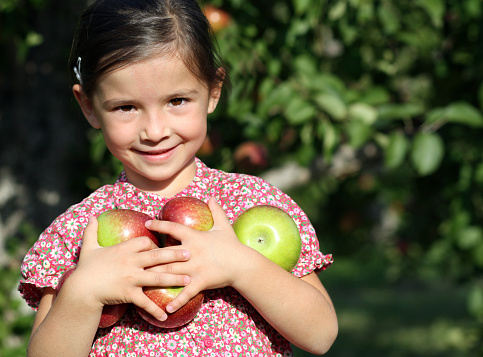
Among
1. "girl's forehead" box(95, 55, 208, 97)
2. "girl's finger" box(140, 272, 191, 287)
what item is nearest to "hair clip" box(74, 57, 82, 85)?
"girl's forehead" box(95, 55, 208, 97)

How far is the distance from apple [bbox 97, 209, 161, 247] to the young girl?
0.06ft

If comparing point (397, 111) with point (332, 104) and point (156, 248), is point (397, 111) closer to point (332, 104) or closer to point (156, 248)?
point (332, 104)

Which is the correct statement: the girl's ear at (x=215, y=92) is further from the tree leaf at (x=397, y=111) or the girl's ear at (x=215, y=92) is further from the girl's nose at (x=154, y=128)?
the tree leaf at (x=397, y=111)

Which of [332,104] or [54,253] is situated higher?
[332,104]

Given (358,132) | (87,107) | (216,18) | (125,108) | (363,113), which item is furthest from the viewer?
(216,18)

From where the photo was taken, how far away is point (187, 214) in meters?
1.08

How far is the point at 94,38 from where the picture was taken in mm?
1169

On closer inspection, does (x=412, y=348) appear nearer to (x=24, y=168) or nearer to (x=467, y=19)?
(x=467, y=19)

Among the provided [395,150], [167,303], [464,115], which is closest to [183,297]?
[167,303]

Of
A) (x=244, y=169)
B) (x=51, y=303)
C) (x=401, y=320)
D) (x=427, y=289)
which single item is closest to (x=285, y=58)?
(x=244, y=169)

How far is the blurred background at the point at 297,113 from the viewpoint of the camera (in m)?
2.22

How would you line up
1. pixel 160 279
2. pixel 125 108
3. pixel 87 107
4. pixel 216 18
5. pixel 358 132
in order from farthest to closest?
1. pixel 216 18
2. pixel 358 132
3. pixel 87 107
4. pixel 125 108
5. pixel 160 279

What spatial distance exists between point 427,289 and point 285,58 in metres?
5.26

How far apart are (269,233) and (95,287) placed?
0.31 m
